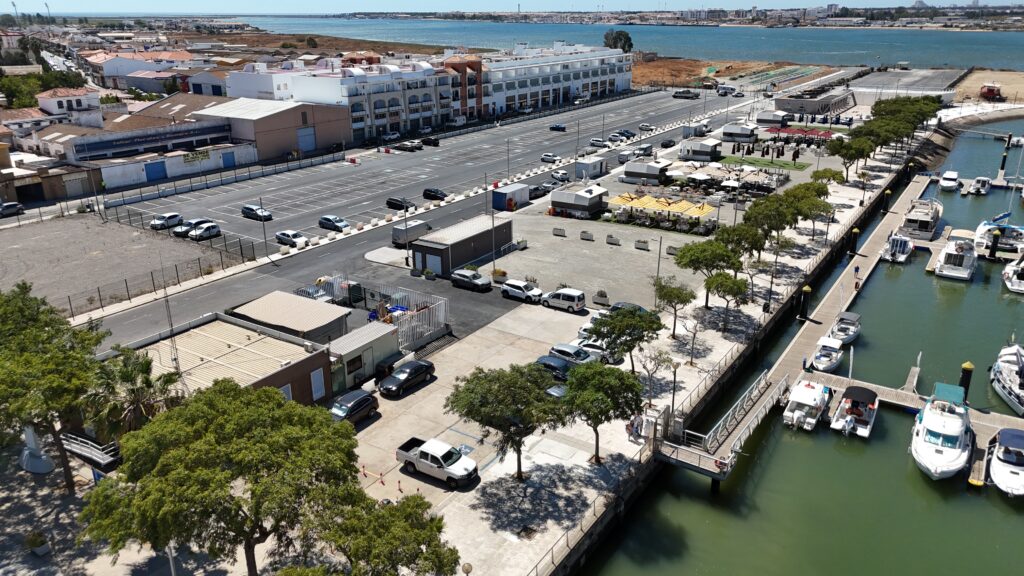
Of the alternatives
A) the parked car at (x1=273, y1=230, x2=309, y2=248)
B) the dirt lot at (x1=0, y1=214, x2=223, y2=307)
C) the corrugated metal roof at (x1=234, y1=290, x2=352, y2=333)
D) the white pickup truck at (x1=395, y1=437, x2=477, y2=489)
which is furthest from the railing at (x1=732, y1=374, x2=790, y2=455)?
the dirt lot at (x1=0, y1=214, x2=223, y2=307)

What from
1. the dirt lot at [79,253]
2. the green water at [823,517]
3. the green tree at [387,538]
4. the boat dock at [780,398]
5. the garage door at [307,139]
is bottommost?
the green water at [823,517]

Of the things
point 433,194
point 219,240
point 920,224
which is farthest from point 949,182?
point 219,240

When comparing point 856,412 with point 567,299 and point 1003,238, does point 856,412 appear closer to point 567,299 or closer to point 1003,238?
point 567,299

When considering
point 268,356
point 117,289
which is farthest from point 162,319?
point 268,356

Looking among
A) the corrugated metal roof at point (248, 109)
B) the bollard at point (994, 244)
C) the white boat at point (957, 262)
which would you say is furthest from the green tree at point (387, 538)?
the corrugated metal roof at point (248, 109)

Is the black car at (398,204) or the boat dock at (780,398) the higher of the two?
the black car at (398,204)

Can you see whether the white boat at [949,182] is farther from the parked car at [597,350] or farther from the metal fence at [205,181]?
the metal fence at [205,181]

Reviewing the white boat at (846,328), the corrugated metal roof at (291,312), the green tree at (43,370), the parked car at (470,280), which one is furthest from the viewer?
the parked car at (470,280)
